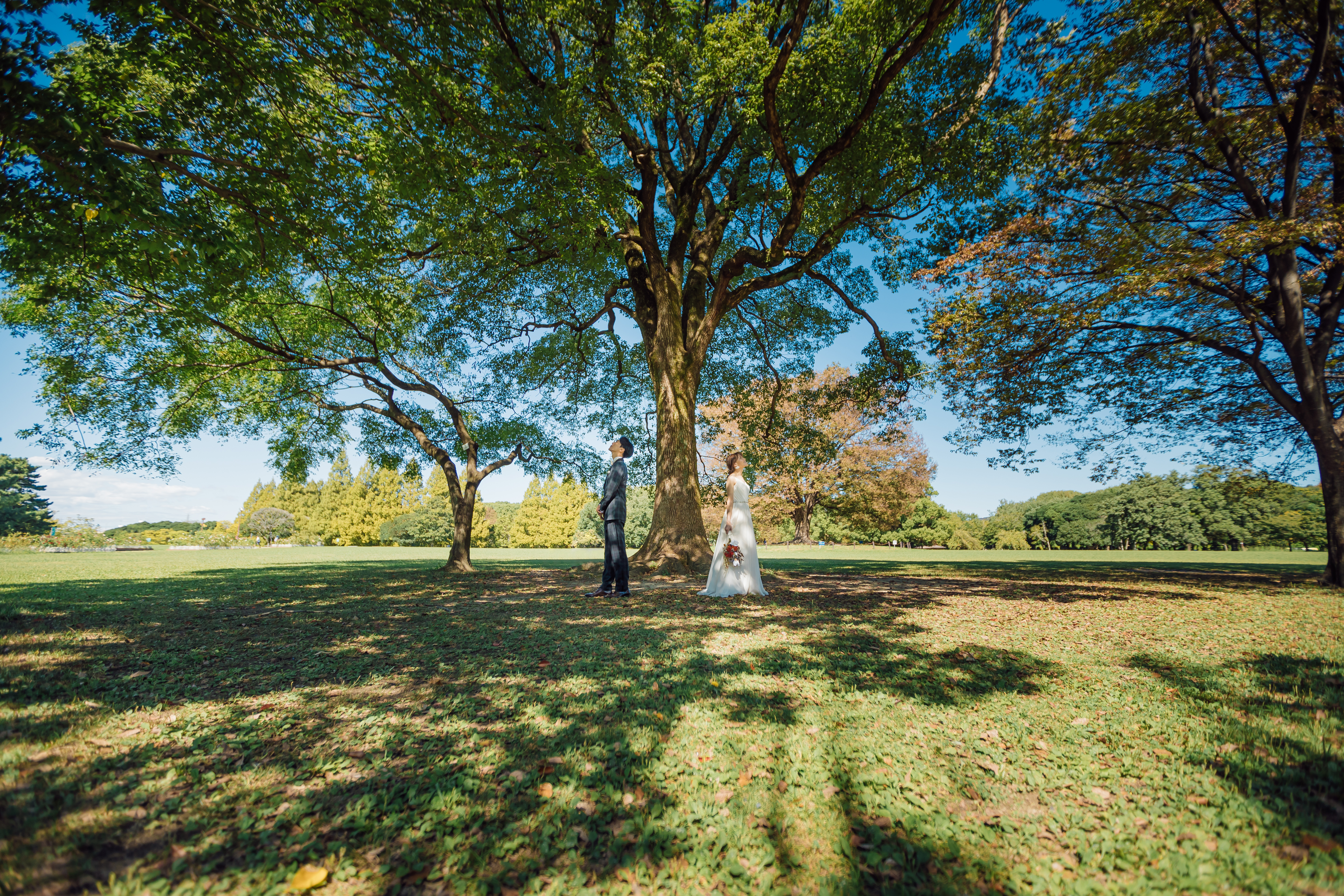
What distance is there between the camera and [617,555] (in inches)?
313

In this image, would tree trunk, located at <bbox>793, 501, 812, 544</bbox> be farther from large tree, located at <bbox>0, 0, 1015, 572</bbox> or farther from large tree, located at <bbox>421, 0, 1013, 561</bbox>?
large tree, located at <bbox>421, 0, 1013, 561</bbox>

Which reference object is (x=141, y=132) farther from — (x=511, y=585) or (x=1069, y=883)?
(x=1069, y=883)

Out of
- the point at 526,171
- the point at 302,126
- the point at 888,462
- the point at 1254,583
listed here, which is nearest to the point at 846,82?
the point at 526,171

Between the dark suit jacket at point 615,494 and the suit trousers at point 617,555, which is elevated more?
the dark suit jacket at point 615,494

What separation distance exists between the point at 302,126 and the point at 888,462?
33182 mm

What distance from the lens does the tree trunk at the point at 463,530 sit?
1291cm

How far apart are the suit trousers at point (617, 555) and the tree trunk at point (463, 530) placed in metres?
6.17

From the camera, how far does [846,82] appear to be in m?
7.86

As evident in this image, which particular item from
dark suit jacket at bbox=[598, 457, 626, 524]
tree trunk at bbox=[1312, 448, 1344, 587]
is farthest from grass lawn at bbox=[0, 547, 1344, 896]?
tree trunk at bbox=[1312, 448, 1344, 587]

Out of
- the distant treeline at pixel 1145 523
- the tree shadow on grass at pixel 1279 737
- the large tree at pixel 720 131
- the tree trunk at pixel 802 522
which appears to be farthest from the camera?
the tree trunk at pixel 802 522

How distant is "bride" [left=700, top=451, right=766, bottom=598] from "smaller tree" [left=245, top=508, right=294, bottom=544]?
61.9 metres

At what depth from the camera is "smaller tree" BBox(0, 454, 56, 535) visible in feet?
102

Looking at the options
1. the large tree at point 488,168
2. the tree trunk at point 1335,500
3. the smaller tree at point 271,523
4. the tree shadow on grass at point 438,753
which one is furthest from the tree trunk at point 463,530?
the smaller tree at point 271,523

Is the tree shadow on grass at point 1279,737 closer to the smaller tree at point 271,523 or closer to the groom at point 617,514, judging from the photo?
the groom at point 617,514
